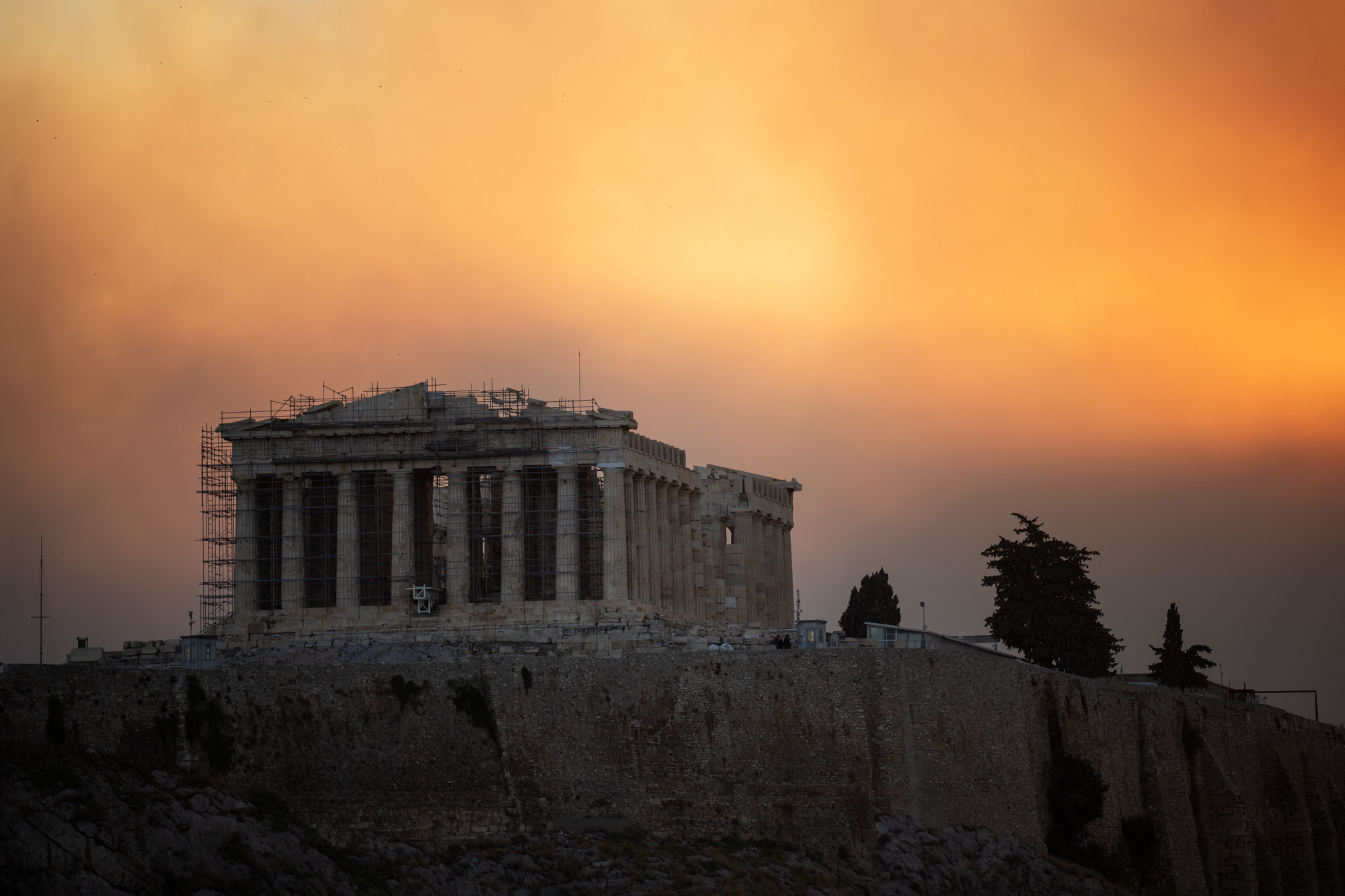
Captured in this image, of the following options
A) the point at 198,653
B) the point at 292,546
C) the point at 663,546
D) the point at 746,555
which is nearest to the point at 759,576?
the point at 746,555

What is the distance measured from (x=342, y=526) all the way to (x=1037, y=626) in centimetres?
2731

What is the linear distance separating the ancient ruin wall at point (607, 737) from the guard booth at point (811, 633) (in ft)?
11.0

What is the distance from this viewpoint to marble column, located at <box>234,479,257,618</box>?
7894 cm

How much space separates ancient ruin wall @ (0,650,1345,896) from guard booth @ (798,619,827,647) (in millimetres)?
3345

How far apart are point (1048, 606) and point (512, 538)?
2180 cm

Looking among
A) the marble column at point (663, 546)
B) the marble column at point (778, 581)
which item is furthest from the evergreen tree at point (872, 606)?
the marble column at point (663, 546)

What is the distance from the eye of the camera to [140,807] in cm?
5350

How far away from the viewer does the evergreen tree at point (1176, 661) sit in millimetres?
93500

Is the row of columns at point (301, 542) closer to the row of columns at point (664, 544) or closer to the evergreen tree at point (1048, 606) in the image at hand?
the row of columns at point (664, 544)

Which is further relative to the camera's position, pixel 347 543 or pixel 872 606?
pixel 872 606

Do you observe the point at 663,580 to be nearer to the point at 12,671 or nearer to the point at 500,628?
the point at 500,628

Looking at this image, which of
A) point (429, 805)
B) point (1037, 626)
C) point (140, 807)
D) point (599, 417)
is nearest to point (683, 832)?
point (429, 805)

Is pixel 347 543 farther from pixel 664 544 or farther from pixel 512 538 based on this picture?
pixel 664 544

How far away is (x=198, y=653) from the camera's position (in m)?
65.8
